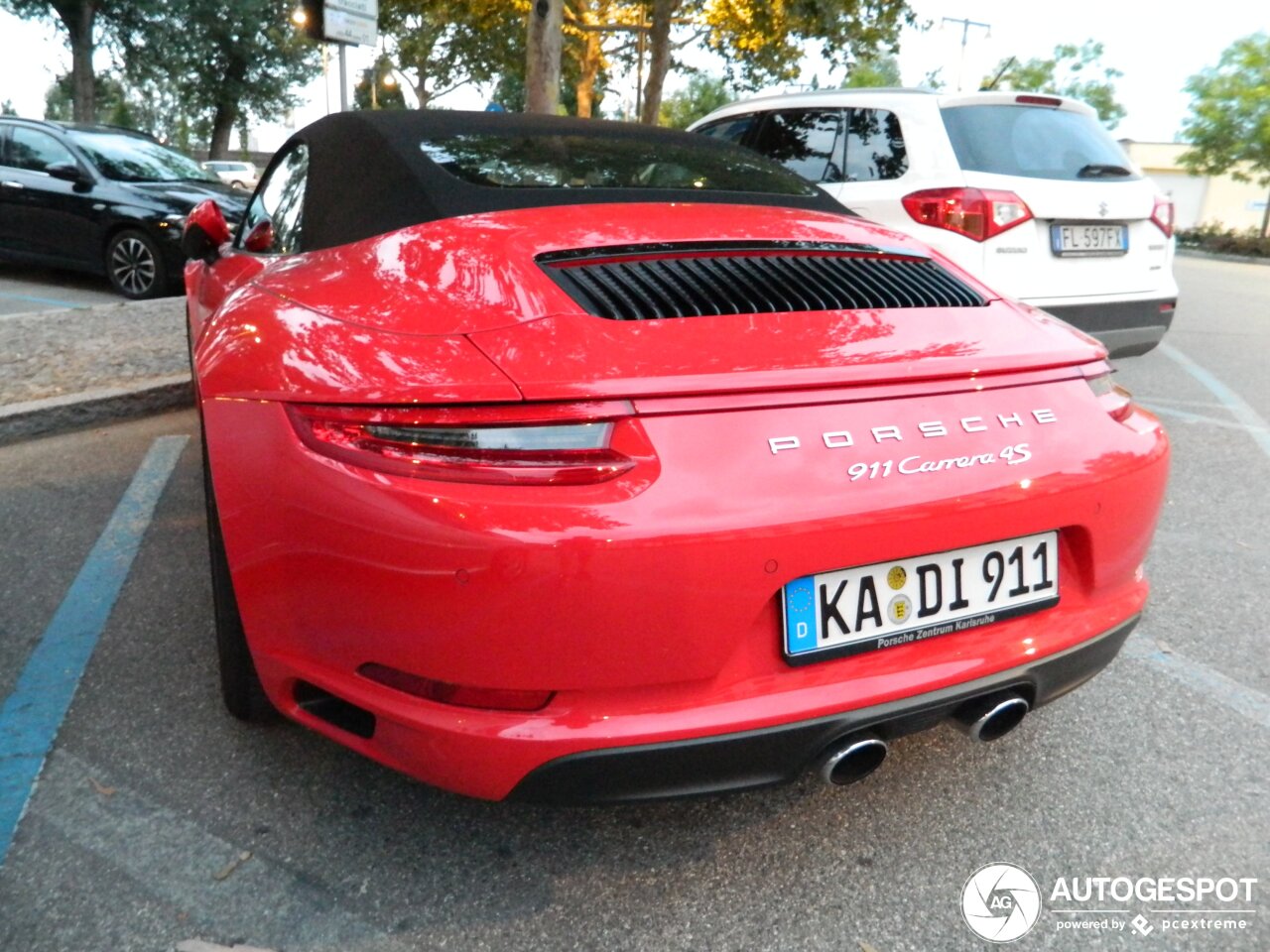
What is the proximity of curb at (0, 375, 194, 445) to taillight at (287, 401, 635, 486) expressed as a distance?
3.89 metres

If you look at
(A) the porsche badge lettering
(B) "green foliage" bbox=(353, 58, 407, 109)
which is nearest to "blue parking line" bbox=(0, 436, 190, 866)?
(A) the porsche badge lettering

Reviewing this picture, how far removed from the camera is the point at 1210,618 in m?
3.20

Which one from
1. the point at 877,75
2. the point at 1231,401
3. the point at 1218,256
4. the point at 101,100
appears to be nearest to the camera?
the point at 1231,401

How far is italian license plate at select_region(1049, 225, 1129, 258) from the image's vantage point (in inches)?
193

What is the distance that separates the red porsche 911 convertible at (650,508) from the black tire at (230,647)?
12 mm

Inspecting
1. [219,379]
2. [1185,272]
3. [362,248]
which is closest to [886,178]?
[362,248]

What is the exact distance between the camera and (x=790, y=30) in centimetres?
1589

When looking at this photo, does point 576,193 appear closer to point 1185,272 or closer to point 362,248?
point 362,248

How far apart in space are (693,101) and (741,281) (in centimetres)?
5421

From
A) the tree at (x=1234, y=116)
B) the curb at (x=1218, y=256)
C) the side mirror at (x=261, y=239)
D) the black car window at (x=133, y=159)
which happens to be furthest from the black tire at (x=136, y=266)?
the tree at (x=1234, y=116)

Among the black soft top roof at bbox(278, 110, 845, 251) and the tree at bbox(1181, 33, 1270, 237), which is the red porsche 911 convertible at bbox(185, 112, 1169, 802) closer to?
the black soft top roof at bbox(278, 110, 845, 251)

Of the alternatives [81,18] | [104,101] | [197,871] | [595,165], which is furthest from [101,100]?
[197,871]

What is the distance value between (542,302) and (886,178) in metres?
3.74

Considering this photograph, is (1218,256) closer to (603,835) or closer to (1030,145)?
(1030,145)
